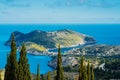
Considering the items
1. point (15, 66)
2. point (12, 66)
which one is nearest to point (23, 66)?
point (15, 66)

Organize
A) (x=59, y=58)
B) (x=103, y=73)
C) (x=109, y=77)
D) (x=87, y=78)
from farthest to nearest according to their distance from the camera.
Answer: (x=103, y=73), (x=109, y=77), (x=87, y=78), (x=59, y=58)

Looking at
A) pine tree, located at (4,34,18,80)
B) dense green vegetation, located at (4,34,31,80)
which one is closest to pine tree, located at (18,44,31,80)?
dense green vegetation, located at (4,34,31,80)

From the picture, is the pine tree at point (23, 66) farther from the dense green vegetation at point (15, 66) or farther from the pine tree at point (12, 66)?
the pine tree at point (12, 66)

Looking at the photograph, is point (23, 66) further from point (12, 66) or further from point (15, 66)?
point (12, 66)

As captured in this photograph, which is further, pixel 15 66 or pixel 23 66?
pixel 23 66

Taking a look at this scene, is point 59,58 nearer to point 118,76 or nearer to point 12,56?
point 12,56

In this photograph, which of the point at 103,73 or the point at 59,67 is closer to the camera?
the point at 59,67

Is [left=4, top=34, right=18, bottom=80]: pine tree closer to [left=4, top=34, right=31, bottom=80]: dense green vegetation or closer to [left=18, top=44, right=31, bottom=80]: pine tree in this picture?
[left=4, top=34, right=31, bottom=80]: dense green vegetation

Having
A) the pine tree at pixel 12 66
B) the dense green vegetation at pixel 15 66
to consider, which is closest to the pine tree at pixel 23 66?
the dense green vegetation at pixel 15 66

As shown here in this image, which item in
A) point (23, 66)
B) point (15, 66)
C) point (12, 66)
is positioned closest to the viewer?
point (15, 66)

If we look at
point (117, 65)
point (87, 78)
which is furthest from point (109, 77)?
point (87, 78)

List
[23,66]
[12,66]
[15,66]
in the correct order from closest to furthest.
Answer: [15,66] → [12,66] → [23,66]
